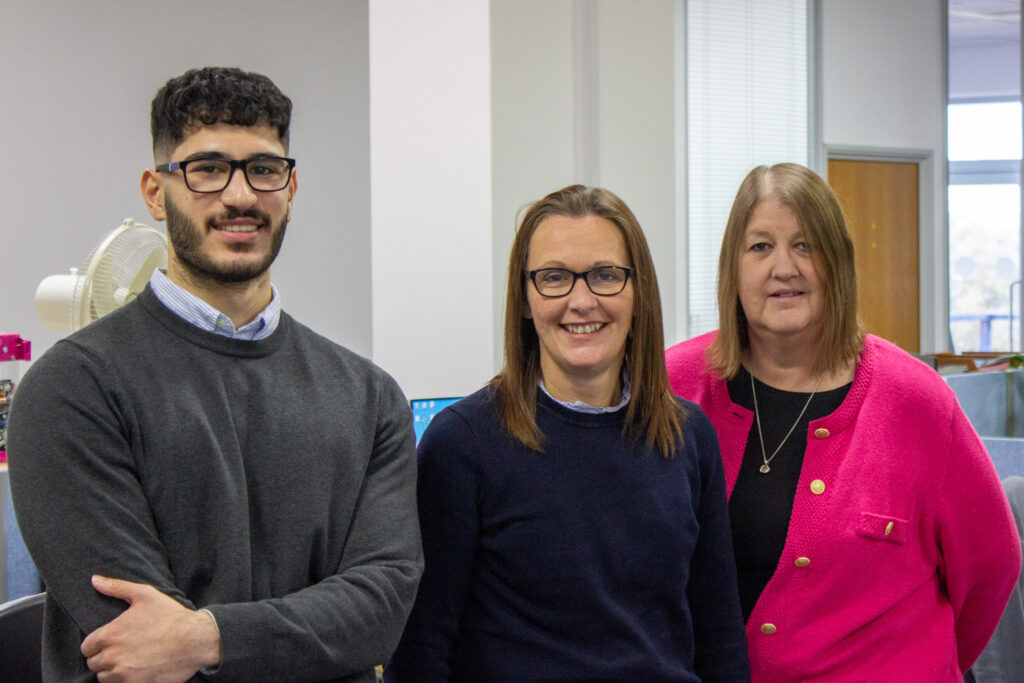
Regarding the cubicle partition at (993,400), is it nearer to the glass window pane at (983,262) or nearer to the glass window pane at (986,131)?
the glass window pane at (983,262)

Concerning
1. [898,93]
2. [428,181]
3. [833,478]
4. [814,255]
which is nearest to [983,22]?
[898,93]

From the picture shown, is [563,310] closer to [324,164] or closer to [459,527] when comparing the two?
[459,527]

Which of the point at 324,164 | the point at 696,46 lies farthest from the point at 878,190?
the point at 324,164

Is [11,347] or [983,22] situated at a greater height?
[983,22]

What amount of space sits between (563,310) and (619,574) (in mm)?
402

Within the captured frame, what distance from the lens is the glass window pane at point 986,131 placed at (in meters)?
9.01

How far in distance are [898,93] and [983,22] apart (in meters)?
2.03

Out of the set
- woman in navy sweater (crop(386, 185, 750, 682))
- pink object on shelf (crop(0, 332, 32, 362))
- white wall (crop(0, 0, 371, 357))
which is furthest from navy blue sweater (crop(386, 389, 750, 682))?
white wall (crop(0, 0, 371, 357))

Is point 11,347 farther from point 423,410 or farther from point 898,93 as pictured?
point 898,93

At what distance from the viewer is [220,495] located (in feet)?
3.78

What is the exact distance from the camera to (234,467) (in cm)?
118

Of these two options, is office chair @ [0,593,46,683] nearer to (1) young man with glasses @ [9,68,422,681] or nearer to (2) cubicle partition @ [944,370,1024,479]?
(1) young man with glasses @ [9,68,422,681]

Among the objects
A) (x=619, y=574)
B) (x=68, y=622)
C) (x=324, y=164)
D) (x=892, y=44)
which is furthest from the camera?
(x=892, y=44)

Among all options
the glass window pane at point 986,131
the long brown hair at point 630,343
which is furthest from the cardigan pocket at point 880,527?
the glass window pane at point 986,131
